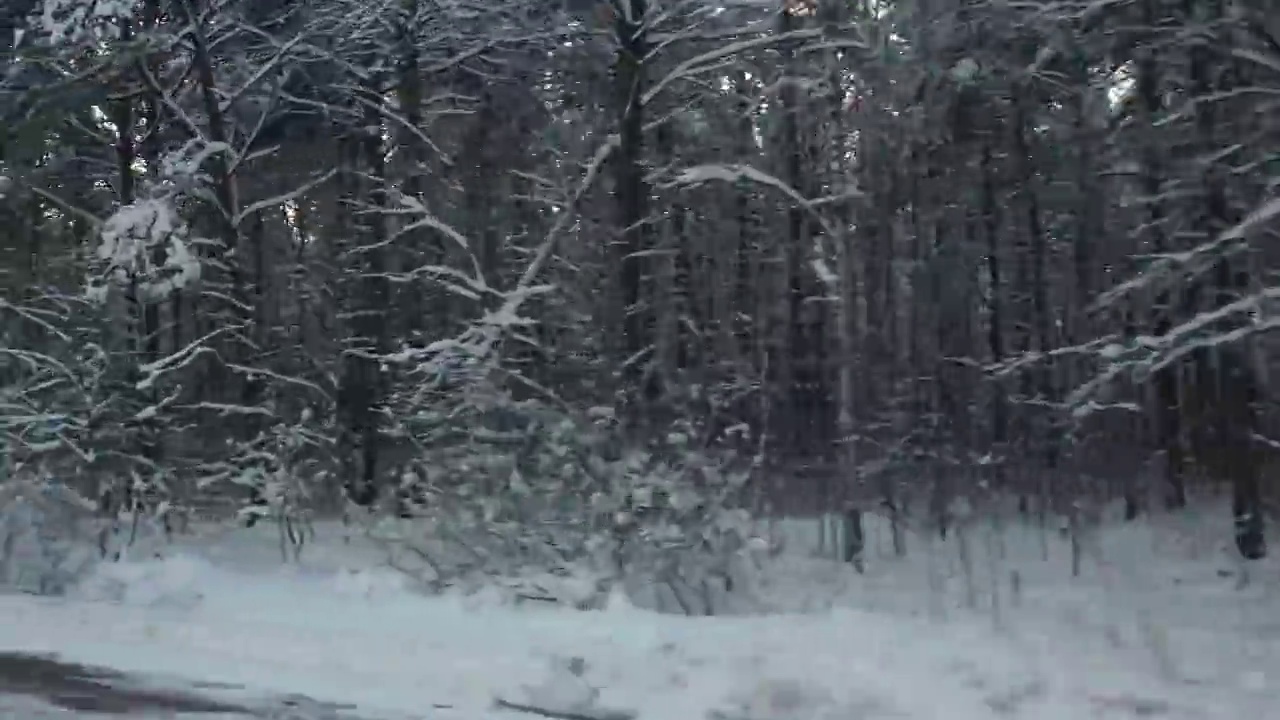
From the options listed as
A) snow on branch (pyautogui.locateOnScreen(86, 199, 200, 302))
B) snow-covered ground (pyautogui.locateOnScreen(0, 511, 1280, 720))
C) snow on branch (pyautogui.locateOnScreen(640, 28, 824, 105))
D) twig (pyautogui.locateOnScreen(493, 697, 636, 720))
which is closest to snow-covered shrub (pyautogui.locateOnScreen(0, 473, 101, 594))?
snow-covered ground (pyautogui.locateOnScreen(0, 511, 1280, 720))

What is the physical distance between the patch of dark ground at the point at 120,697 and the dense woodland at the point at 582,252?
4332mm

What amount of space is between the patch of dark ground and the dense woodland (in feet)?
14.2

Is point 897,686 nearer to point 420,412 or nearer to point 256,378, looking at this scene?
point 420,412

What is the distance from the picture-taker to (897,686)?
852 cm

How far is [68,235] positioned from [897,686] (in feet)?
55.4

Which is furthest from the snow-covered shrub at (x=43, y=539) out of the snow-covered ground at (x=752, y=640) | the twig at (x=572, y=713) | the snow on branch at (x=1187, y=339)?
the snow on branch at (x=1187, y=339)

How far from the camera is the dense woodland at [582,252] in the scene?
1352 centimetres

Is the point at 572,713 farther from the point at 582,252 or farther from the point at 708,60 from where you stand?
the point at 582,252

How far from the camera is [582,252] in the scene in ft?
62.3

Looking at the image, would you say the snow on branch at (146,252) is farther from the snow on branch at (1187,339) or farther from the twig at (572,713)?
the snow on branch at (1187,339)

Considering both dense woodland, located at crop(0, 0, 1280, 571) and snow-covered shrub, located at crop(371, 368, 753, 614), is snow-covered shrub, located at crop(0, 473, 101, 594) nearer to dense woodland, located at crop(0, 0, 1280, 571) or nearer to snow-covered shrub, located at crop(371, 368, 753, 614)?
dense woodland, located at crop(0, 0, 1280, 571)

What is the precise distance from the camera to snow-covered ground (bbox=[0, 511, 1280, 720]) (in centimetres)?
845

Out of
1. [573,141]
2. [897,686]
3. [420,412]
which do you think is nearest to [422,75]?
[573,141]

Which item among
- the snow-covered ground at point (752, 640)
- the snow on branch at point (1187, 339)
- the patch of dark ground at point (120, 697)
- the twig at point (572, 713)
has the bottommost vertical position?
the twig at point (572, 713)
